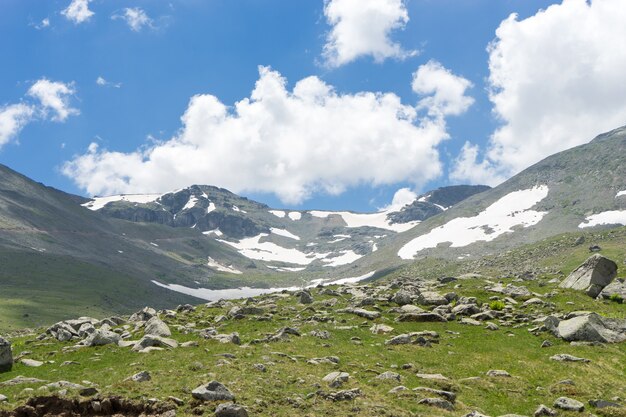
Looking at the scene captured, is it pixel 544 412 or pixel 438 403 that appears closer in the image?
pixel 544 412

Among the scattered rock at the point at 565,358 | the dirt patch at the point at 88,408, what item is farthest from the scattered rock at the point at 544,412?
the dirt patch at the point at 88,408

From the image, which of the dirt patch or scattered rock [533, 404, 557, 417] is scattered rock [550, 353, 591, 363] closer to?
scattered rock [533, 404, 557, 417]

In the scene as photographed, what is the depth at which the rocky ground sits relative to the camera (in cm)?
2098

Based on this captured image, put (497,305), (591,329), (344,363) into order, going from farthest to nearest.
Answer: (497,305)
(591,329)
(344,363)

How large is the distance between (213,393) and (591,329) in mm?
29504

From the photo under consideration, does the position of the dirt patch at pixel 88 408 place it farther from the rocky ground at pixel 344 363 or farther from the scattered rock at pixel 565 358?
the scattered rock at pixel 565 358

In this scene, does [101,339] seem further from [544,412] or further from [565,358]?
[565,358]

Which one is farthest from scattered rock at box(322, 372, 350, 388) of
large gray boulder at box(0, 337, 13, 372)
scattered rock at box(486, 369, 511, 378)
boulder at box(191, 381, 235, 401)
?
large gray boulder at box(0, 337, 13, 372)

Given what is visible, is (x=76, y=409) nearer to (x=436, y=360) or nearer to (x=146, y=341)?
(x=146, y=341)

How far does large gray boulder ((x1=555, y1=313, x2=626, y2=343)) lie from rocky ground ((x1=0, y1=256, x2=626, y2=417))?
101 millimetres

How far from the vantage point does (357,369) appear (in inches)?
1071

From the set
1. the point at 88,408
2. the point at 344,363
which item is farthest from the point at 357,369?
the point at 88,408

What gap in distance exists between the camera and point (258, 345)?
107 feet

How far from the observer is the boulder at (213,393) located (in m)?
20.6
